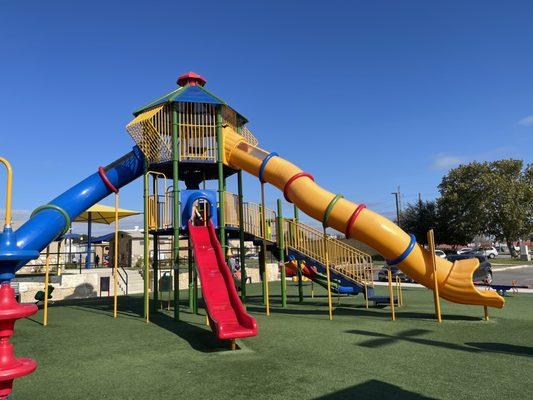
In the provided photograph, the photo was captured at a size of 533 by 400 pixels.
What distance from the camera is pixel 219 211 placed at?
13.0 metres

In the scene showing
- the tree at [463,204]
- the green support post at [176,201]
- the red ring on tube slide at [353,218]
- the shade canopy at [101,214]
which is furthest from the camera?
the tree at [463,204]

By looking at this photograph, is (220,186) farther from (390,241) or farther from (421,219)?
(421,219)

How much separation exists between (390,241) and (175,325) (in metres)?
6.20

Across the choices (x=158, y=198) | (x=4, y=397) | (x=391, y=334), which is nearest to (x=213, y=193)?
(x=158, y=198)

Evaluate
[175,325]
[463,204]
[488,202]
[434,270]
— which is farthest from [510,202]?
[175,325]

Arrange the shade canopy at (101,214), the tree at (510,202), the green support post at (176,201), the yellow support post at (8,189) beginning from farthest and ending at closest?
the tree at (510,202)
the shade canopy at (101,214)
the green support post at (176,201)
the yellow support post at (8,189)

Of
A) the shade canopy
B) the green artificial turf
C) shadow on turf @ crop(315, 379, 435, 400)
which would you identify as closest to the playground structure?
the green artificial turf

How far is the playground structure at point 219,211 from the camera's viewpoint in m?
11.2

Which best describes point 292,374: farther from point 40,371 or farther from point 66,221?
point 66,221

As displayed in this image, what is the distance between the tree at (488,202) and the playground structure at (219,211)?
1452 inches

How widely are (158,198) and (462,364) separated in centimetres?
961

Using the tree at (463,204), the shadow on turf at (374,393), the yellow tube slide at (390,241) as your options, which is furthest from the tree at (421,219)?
the shadow on turf at (374,393)

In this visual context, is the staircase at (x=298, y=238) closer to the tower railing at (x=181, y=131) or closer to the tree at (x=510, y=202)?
the tower railing at (x=181, y=131)

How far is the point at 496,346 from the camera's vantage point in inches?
317
